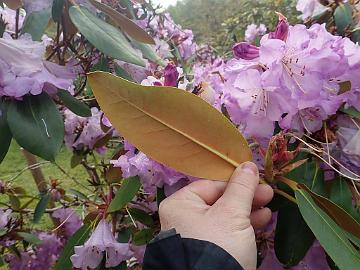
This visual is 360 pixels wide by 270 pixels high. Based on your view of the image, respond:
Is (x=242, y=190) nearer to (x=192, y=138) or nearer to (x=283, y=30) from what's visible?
(x=192, y=138)

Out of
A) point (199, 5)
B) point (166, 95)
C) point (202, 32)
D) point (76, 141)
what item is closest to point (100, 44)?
point (166, 95)

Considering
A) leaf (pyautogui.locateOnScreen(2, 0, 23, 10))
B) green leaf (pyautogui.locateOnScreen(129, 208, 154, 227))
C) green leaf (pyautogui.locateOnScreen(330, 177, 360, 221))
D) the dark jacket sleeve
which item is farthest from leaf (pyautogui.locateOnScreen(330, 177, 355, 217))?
leaf (pyautogui.locateOnScreen(2, 0, 23, 10))

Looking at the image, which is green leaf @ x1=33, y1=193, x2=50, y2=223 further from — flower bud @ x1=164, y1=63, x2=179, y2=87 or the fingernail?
the fingernail

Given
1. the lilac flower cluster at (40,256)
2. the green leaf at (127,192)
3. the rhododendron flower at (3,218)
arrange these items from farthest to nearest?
the lilac flower cluster at (40,256) → the rhododendron flower at (3,218) → the green leaf at (127,192)

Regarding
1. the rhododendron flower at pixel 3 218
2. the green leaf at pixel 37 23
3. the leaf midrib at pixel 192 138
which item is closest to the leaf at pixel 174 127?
the leaf midrib at pixel 192 138

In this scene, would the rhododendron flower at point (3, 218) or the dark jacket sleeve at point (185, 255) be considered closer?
the dark jacket sleeve at point (185, 255)

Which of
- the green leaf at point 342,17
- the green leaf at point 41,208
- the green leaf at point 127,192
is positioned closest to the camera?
the green leaf at point 127,192

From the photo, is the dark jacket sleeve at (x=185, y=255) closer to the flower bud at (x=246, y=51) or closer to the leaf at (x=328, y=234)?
the leaf at (x=328, y=234)
